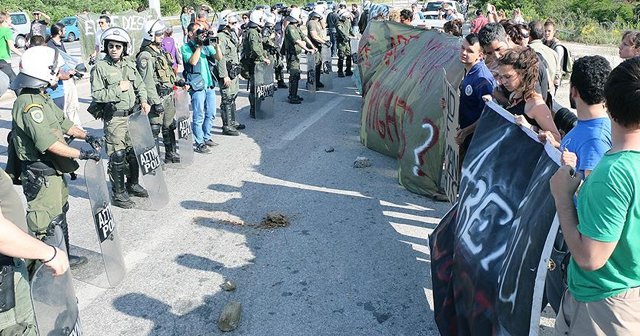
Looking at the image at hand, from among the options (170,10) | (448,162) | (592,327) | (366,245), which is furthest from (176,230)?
(170,10)

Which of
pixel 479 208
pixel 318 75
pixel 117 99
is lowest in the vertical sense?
pixel 318 75

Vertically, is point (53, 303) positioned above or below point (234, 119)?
above

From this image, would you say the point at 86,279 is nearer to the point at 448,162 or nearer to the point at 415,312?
the point at 415,312

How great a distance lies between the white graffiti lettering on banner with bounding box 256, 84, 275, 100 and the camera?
10.2 m

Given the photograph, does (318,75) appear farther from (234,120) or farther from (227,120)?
(227,120)

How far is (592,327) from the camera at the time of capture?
218 cm

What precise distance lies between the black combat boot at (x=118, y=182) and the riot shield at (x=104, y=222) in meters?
1.75

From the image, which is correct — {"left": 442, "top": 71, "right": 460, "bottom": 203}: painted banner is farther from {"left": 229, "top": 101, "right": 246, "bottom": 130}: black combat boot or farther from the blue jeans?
{"left": 229, "top": 101, "right": 246, "bottom": 130}: black combat boot

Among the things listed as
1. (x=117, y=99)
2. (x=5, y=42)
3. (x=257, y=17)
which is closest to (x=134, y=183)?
(x=117, y=99)

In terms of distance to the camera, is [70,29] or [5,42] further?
[70,29]

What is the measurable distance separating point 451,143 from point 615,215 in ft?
10.6

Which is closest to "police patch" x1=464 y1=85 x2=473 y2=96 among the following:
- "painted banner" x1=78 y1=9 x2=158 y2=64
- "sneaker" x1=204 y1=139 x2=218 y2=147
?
"sneaker" x1=204 y1=139 x2=218 y2=147

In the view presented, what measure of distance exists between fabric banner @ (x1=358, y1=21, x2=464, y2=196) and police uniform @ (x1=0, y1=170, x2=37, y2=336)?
4.30 m

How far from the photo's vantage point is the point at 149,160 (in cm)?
590
